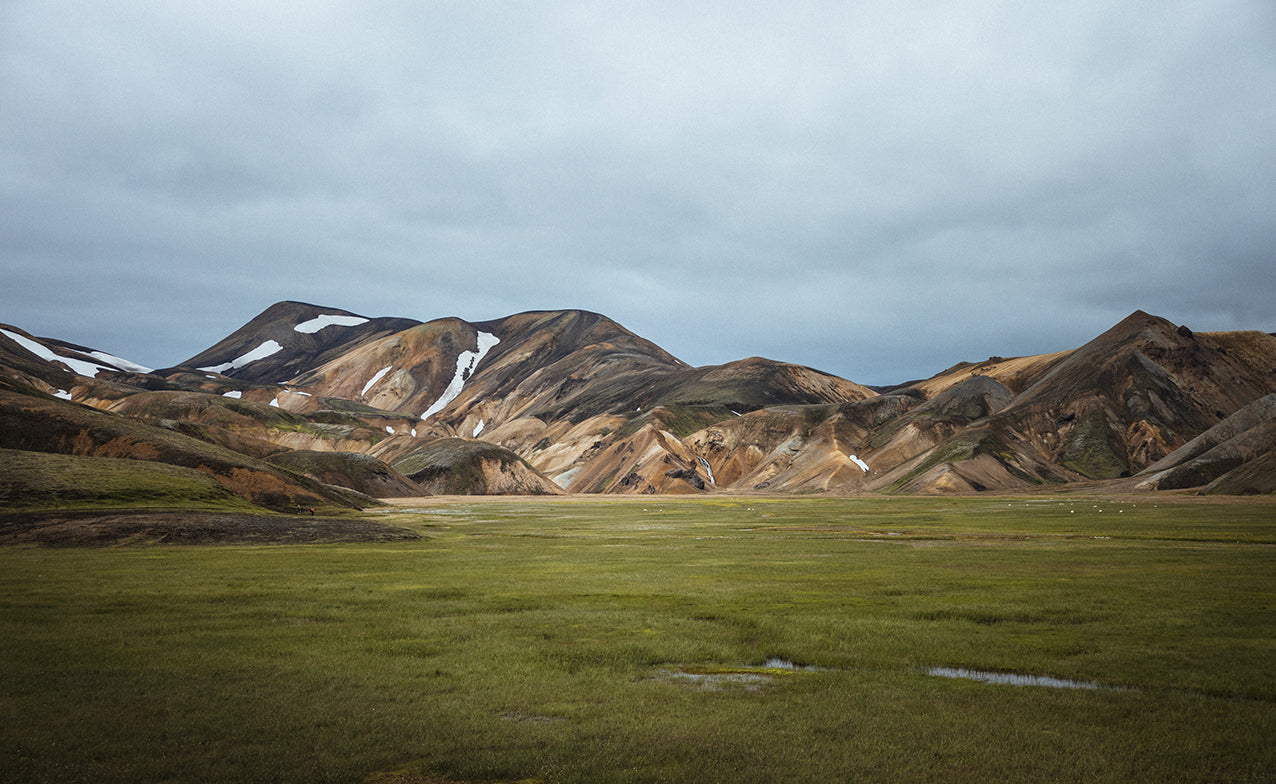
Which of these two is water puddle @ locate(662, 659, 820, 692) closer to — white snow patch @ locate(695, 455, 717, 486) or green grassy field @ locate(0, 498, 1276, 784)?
green grassy field @ locate(0, 498, 1276, 784)

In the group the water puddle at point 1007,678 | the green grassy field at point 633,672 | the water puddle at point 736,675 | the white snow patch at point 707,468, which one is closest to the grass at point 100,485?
the green grassy field at point 633,672

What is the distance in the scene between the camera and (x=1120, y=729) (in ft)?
41.8

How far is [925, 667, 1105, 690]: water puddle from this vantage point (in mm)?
15777

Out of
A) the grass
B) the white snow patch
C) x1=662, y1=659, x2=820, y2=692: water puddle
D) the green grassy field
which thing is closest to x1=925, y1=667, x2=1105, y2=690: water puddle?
the green grassy field

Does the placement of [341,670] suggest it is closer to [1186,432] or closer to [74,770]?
[74,770]

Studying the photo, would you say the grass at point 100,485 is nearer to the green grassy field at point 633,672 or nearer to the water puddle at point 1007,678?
the green grassy field at point 633,672

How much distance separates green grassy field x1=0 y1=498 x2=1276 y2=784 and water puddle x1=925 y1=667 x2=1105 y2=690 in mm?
230

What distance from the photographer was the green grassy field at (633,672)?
1142 centimetres

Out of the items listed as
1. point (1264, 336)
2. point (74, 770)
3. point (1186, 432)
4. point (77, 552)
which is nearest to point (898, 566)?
point (74, 770)

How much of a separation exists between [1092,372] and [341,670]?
194105 millimetres

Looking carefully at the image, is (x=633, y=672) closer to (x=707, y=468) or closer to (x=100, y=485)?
(x=100, y=485)

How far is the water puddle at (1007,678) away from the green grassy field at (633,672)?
230mm

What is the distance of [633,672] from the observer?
16.8 metres

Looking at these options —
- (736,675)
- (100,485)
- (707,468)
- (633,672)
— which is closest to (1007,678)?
(736,675)
